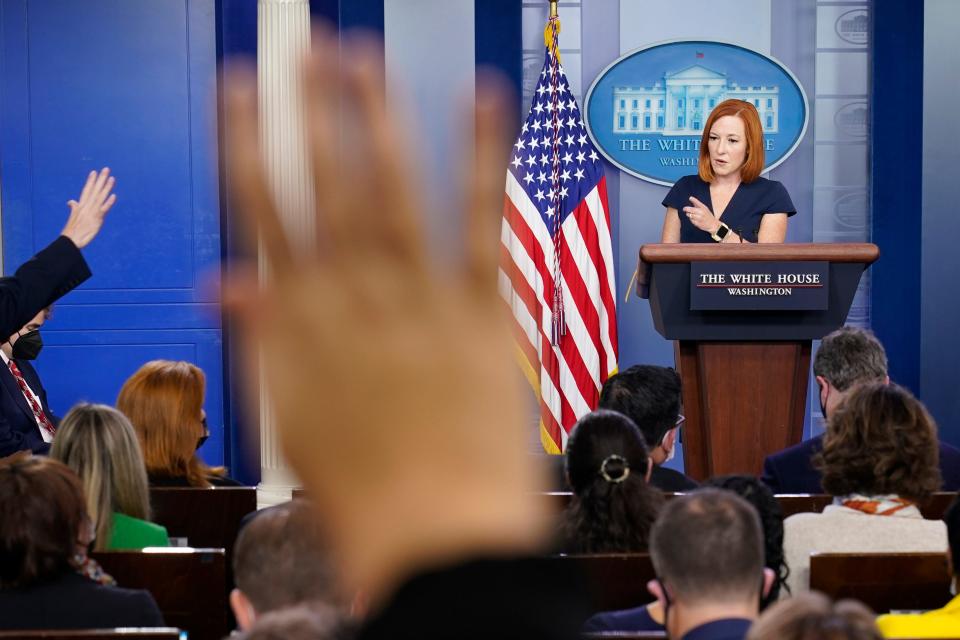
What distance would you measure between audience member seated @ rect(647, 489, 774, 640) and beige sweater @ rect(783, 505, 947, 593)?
2.58 ft

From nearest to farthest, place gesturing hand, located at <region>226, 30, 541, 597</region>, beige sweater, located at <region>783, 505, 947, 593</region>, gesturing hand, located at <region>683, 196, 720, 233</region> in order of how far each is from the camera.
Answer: gesturing hand, located at <region>226, 30, 541, 597</region> < beige sweater, located at <region>783, 505, 947, 593</region> < gesturing hand, located at <region>683, 196, 720, 233</region>

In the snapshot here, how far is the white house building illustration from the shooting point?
6.86 metres

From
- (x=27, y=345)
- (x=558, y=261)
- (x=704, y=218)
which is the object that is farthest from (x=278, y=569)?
(x=558, y=261)

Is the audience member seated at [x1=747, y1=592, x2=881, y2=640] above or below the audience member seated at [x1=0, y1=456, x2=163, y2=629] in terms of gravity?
above

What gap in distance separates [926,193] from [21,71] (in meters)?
5.46

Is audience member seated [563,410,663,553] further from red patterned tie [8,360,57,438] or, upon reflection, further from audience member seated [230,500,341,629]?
red patterned tie [8,360,57,438]

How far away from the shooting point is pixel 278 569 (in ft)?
6.36

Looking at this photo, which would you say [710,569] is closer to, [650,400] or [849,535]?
[849,535]

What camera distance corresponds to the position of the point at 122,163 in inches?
274

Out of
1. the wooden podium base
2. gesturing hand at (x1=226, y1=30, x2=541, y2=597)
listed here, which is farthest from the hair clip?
gesturing hand at (x1=226, y1=30, x2=541, y2=597)

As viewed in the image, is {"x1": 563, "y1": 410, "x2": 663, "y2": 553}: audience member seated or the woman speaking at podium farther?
the woman speaking at podium

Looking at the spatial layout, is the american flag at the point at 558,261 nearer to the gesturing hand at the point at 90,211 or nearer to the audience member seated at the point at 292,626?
the gesturing hand at the point at 90,211

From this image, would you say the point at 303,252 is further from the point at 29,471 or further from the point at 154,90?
Result: the point at 154,90

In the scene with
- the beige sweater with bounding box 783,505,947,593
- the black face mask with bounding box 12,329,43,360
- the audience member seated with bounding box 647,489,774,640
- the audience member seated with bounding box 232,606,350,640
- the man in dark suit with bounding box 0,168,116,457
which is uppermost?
the man in dark suit with bounding box 0,168,116,457
